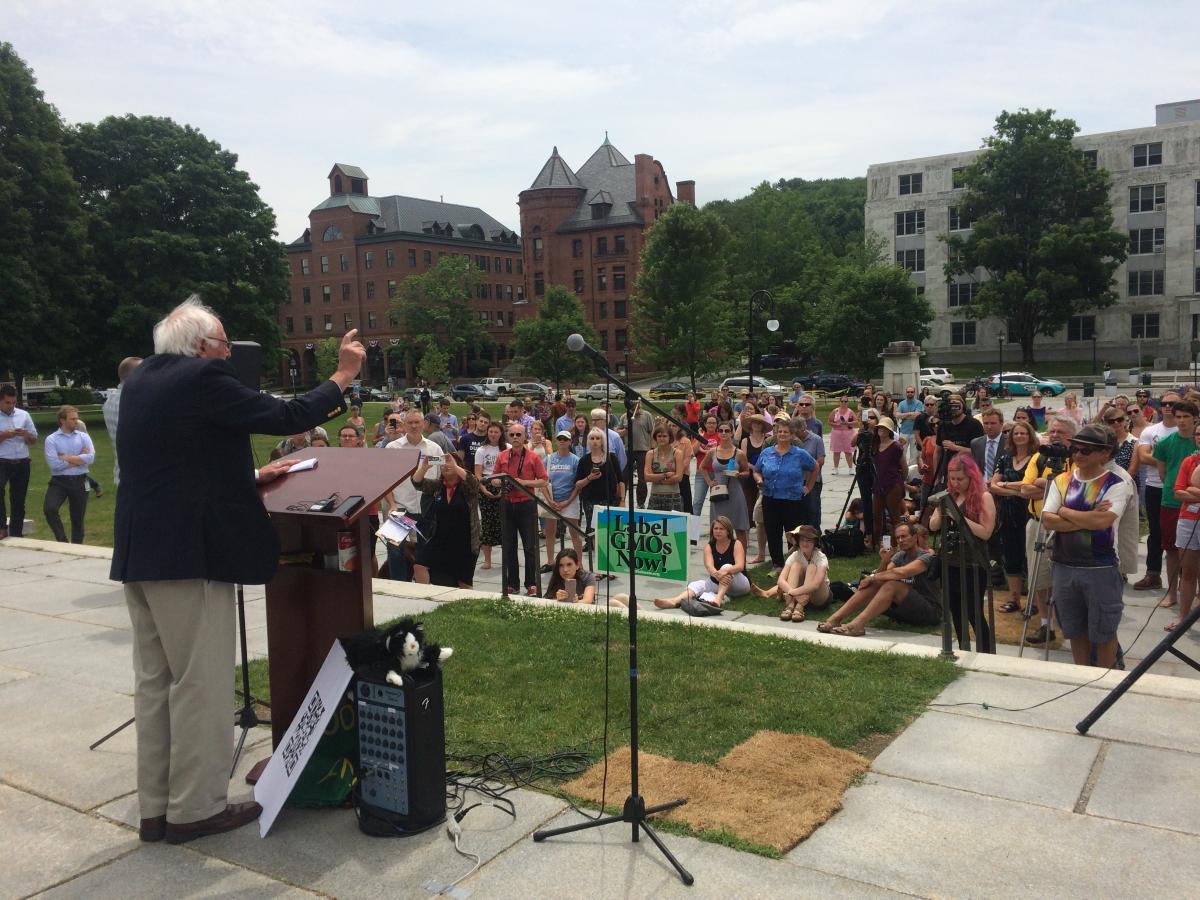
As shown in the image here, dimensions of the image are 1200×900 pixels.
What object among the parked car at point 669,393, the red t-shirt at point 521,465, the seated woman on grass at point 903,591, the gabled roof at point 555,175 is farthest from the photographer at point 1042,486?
the gabled roof at point 555,175

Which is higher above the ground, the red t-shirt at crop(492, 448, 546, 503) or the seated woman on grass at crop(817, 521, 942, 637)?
the red t-shirt at crop(492, 448, 546, 503)

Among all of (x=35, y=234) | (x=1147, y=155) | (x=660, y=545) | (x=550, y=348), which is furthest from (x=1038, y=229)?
(x=660, y=545)

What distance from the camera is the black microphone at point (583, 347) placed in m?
3.32

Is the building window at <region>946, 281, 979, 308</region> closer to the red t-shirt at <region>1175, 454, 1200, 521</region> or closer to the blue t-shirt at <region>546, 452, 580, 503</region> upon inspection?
the blue t-shirt at <region>546, 452, 580, 503</region>

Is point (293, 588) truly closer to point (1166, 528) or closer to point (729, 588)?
point (729, 588)

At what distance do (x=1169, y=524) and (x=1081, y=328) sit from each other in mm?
69915

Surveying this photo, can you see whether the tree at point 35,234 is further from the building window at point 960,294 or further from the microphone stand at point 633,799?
→ the building window at point 960,294

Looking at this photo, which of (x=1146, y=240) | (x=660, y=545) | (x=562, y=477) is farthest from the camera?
(x=1146, y=240)

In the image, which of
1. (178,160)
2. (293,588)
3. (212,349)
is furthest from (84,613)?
(178,160)

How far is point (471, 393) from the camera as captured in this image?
68.7 metres

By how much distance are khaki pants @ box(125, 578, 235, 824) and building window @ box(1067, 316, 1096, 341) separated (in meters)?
76.7

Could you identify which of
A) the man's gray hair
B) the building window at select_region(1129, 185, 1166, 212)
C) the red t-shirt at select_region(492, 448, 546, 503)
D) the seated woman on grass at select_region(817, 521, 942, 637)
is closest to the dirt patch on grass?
the man's gray hair

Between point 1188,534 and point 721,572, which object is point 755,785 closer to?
point 721,572

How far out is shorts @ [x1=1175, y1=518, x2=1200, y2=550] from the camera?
785 centimetres
